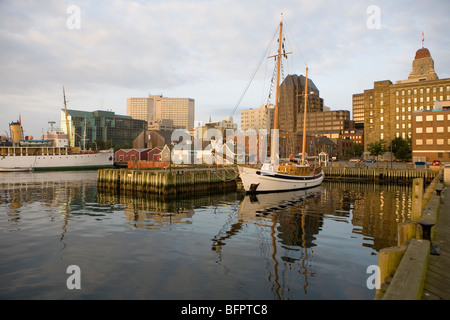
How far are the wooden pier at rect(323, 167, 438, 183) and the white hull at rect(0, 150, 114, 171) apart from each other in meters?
73.5

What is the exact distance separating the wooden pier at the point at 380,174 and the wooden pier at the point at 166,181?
2724 centimetres

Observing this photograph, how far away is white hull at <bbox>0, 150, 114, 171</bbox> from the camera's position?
8688cm

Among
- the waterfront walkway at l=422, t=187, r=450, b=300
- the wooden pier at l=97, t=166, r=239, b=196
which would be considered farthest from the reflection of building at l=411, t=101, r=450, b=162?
the waterfront walkway at l=422, t=187, r=450, b=300

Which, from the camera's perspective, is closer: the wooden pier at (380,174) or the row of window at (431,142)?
the wooden pier at (380,174)

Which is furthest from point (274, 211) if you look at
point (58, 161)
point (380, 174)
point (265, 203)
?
point (58, 161)

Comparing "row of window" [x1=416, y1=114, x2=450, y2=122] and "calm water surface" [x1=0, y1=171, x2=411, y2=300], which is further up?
"row of window" [x1=416, y1=114, x2=450, y2=122]

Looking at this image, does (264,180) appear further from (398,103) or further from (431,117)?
(398,103)

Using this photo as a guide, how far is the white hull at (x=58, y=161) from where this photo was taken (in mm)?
86875

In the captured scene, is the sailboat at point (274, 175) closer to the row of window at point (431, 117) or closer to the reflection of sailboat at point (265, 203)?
the reflection of sailboat at point (265, 203)

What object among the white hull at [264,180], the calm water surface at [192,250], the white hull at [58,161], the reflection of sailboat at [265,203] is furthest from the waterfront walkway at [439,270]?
the white hull at [58,161]

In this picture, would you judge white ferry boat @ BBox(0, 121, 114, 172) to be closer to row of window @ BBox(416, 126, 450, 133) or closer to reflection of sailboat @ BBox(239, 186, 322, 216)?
reflection of sailboat @ BBox(239, 186, 322, 216)

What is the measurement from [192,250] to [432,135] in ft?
322

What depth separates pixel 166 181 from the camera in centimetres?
3750
